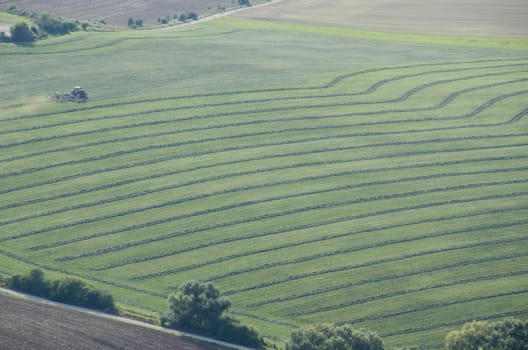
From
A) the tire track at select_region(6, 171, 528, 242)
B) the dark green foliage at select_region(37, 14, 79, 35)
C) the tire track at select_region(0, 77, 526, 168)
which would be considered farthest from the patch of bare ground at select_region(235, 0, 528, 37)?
the tire track at select_region(6, 171, 528, 242)

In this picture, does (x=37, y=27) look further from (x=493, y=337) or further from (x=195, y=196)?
(x=493, y=337)

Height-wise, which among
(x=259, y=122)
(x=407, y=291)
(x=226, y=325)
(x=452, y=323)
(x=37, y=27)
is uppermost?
(x=37, y=27)

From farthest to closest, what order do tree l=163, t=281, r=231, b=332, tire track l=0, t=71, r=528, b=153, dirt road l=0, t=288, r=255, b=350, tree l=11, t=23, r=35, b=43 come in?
tree l=11, t=23, r=35, b=43, tire track l=0, t=71, r=528, b=153, tree l=163, t=281, r=231, b=332, dirt road l=0, t=288, r=255, b=350

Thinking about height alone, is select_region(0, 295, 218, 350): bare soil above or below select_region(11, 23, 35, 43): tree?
below

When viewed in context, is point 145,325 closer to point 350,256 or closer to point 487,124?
point 350,256

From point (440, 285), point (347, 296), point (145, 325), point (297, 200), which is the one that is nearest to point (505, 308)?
point (440, 285)

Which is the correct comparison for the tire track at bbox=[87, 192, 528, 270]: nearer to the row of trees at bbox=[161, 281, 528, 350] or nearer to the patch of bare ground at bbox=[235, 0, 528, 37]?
the row of trees at bbox=[161, 281, 528, 350]

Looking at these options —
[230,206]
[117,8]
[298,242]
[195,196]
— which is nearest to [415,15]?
[117,8]
